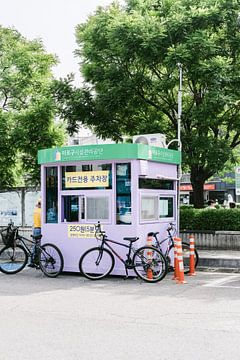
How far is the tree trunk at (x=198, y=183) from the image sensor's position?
61.1 feet

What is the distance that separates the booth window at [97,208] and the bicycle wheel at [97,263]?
0.95 meters

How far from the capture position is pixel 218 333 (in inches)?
270

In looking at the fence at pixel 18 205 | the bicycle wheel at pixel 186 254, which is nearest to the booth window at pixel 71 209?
the bicycle wheel at pixel 186 254

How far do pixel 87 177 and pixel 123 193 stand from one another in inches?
37.2

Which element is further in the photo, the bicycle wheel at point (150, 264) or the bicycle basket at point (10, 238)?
the bicycle basket at point (10, 238)

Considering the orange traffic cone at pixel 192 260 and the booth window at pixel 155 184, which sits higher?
the booth window at pixel 155 184

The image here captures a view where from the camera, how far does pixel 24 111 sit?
64.0 feet

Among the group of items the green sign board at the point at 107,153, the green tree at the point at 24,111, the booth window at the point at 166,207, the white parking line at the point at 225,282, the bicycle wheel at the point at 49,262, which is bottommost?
the white parking line at the point at 225,282

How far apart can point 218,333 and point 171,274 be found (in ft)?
19.1

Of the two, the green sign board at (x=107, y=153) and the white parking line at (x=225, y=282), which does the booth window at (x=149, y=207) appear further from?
the white parking line at (x=225, y=282)

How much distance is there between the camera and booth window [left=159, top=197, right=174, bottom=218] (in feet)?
44.1

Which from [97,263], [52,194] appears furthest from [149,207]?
[52,194]

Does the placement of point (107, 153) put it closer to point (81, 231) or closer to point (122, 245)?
point (81, 231)

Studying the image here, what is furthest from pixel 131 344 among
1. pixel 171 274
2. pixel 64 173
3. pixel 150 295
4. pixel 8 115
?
pixel 8 115
